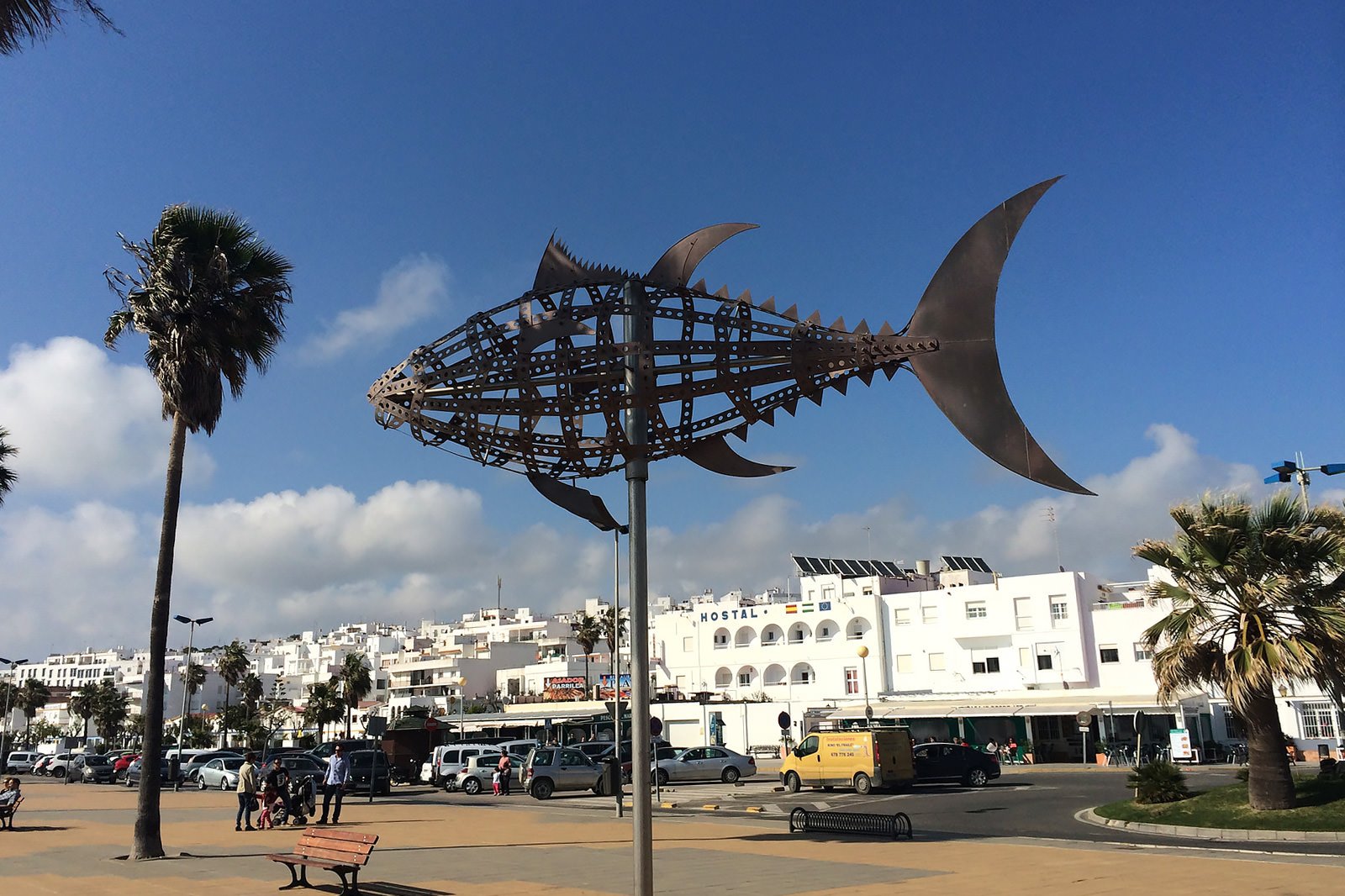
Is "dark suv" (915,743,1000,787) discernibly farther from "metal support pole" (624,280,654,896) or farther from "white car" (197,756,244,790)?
"white car" (197,756,244,790)

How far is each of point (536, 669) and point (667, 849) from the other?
7591 centimetres

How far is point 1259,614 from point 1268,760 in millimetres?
2653

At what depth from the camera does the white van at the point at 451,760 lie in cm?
3847

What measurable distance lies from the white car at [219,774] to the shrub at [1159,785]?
109 ft

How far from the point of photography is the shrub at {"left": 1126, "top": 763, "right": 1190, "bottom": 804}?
1997 centimetres

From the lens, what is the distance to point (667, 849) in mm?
16938

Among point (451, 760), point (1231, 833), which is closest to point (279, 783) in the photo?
point (451, 760)

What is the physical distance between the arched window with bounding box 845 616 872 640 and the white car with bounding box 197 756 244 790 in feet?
117

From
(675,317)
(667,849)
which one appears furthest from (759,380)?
(667,849)

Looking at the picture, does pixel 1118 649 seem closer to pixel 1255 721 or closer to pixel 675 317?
pixel 1255 721

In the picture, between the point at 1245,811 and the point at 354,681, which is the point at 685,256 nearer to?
the point at 1245,811

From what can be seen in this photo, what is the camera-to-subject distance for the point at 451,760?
128 feet

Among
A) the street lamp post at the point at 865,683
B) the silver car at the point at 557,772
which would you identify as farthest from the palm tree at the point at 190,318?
the street lamp post at the point at 865,683

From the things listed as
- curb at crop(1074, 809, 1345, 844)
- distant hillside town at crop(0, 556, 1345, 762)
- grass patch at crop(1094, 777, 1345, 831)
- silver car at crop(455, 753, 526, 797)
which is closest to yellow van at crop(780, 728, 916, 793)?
distant hillside town at crop(0, 556, 1345, 762)
